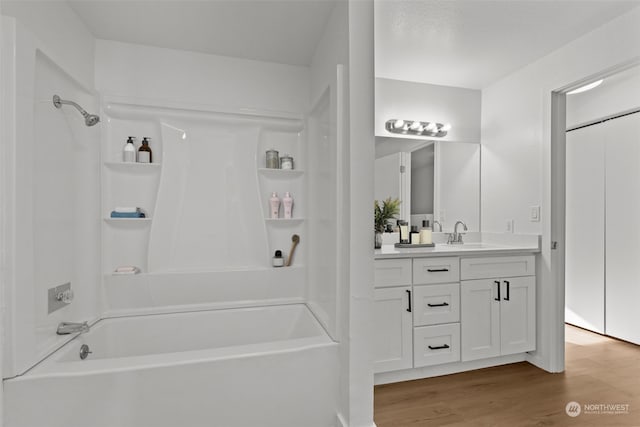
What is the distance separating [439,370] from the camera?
2.34 metres

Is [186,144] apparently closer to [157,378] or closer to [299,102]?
[299,102]

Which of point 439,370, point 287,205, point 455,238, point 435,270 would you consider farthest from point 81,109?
point 455,238

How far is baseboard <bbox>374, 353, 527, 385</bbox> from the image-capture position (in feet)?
7.36

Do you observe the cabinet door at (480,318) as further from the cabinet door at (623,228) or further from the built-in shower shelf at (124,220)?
the built-in shower shelf at (124,220)

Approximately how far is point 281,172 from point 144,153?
90cm

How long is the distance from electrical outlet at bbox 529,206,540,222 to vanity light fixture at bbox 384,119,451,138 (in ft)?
3.24

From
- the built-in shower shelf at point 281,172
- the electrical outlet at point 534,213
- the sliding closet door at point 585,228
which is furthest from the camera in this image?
the sliding closet door at point 585,228

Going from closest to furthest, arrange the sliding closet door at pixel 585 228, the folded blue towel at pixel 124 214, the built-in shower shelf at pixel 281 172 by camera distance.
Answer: the folded blue towel at pixel 124 214, the built-in shower shelf at pixel 281 172, the sliding closet door at pixel 585 228

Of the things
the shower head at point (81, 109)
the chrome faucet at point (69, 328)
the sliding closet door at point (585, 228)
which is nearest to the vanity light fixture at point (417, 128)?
the sliding closet door at point (585, 228)

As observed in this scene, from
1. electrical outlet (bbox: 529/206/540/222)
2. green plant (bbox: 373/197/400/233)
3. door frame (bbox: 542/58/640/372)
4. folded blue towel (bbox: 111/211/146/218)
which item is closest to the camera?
folded blue towel (bbox: 111/211/146/218)

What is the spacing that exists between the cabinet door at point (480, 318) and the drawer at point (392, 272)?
1.53 feet

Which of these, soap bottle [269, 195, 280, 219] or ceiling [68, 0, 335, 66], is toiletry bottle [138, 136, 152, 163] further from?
soap bottle [269, 195, 280, 219]

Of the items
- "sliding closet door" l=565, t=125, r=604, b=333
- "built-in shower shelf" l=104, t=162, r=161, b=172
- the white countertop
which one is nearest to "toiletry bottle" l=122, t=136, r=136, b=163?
"built-in shower shelf" l=104, t=162, r=161, b=172

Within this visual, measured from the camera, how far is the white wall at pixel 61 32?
139 cm
